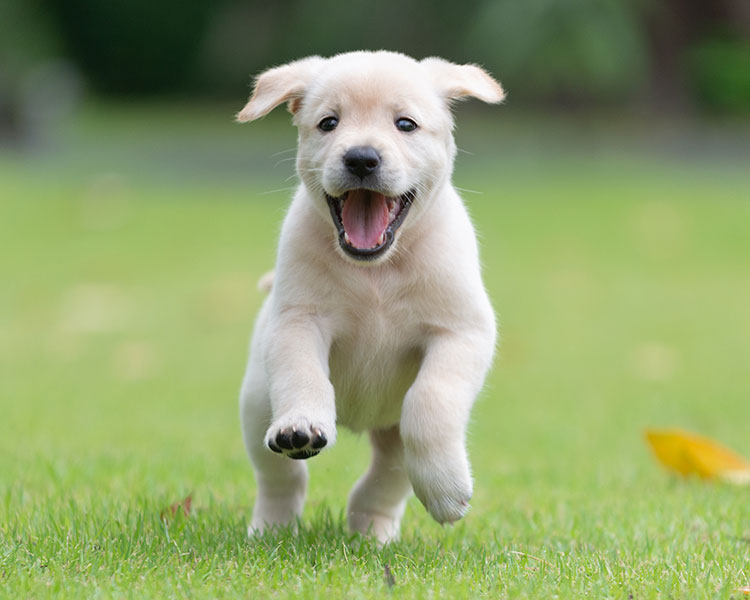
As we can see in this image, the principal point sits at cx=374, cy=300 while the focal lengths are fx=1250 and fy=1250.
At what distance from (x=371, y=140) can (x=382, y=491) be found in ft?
4.08

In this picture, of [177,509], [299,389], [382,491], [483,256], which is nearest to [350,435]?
[382,491]

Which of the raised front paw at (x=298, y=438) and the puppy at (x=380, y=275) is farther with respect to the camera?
the puppy at (x=380, y=275)

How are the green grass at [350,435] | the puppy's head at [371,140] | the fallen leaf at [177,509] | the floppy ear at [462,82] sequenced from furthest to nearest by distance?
the fallen leaf at [177,509] → the floppy ear at [462,82] → the puppy's head at [371,140] → the green grass at [350,435]

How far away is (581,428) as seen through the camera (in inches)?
261

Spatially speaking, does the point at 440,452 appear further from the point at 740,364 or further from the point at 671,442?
the point at 740,364

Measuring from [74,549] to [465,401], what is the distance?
3.82ft

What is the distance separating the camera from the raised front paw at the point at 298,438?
3301 millimetres

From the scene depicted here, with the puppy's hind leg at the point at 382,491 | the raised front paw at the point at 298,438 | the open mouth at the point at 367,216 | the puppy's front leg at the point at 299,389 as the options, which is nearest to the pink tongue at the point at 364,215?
the open mouth at the point at 367,216

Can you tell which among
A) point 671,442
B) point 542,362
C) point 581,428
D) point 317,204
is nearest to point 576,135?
point 542,362

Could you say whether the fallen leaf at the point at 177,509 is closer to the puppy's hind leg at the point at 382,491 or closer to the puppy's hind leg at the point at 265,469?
the puppy's hind leg at the point at 265,469

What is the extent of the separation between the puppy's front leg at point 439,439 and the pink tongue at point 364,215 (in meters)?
0.43

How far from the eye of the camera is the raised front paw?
3.30m

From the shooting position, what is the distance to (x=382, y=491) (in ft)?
13.6

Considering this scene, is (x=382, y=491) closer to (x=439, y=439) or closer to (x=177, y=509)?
(x=177, y=509)
